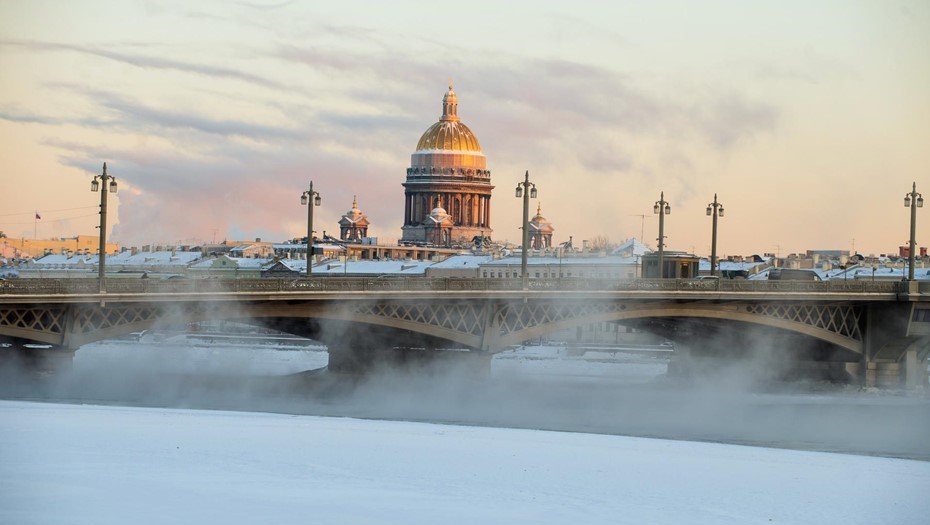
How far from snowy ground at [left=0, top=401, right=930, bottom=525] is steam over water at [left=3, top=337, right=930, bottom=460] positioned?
7.32m

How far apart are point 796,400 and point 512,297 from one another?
409 inches

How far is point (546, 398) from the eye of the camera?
51.4 metres

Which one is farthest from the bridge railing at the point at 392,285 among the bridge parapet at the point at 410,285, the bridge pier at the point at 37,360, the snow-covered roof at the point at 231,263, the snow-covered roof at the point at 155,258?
the snow-covered roof at the point at 155,258

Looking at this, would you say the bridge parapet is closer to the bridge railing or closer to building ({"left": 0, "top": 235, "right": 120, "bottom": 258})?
the bridge railing

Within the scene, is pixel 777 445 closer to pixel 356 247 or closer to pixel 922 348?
pixel 922 348

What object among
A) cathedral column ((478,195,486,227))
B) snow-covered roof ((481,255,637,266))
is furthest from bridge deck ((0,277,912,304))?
cathedral column ((478,195,486,227))

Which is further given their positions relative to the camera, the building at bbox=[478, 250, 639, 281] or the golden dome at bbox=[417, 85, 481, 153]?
the golden dome at bbox=[417, 85, 481, 153]

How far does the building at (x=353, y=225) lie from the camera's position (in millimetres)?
186125

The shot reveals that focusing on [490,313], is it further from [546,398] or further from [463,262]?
[463,262]

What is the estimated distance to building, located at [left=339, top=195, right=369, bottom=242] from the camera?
186m

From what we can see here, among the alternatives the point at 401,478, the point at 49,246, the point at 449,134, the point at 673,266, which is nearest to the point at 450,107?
the point at 449,134

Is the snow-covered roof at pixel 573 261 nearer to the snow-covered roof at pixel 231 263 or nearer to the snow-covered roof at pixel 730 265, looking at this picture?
the snow-covered roof at pixel 730 265

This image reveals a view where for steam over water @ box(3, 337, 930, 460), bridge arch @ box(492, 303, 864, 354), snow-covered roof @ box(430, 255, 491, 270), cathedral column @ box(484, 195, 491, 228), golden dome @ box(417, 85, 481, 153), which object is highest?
golden dome @ box(417, 85, 481, 153)

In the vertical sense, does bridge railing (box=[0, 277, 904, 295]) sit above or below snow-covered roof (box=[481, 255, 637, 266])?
below
